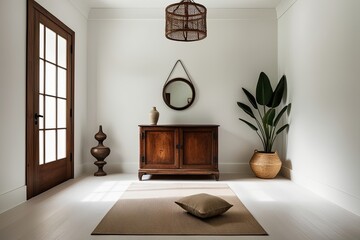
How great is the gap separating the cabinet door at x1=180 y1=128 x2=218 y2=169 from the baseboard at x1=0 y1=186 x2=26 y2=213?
6.86 ft

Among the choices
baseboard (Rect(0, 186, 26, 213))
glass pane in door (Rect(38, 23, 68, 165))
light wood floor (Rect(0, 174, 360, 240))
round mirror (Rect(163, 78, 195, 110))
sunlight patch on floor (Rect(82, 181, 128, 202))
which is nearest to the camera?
light wood floor (Rect(0, 174, 360, 240))

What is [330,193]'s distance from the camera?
11.0 feet

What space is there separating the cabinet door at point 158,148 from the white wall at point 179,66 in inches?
25.2

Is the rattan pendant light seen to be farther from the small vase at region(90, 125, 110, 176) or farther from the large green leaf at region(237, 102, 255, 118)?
the small vase at region(90, 125, 110, 176)

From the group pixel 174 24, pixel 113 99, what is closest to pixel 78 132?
pixel 113 99

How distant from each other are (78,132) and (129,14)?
2.13 m

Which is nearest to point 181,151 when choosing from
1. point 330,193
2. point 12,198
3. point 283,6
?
point 330,193

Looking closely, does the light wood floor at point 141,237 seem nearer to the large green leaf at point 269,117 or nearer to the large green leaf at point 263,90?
the large green leaf at point 269,117

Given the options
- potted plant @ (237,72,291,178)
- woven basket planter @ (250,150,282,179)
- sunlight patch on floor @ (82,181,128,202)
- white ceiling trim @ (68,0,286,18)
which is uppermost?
white ceiling trim @ (68,0,286,18)

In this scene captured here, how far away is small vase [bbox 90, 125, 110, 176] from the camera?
4762mm

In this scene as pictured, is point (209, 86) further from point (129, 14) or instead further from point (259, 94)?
point (129, 14)

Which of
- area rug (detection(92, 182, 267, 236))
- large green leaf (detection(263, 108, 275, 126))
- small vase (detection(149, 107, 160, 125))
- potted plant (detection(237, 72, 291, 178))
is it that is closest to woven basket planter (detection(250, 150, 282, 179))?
potted plant (detection(237, 72, 291, 178))

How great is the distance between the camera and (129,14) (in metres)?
5.14

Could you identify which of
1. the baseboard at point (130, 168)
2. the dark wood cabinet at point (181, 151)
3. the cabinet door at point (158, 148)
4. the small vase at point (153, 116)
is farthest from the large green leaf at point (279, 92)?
the small vase at point (153, 116)
